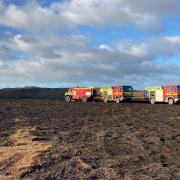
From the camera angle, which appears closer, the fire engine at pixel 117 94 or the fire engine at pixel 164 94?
the fire engine at pixel 164 94

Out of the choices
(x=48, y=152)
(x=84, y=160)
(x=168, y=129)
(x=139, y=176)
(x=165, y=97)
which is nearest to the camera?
(x=139, y=176)

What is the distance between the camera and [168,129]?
23625 millimetres

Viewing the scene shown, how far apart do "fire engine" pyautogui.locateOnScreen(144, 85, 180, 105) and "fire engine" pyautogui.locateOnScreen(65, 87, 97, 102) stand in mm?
8144

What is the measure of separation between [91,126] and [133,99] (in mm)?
35881

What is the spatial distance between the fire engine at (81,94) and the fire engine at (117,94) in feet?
5.47

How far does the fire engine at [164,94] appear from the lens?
51.7m

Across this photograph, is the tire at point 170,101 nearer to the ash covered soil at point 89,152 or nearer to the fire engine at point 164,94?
the fire engine at point 164,94

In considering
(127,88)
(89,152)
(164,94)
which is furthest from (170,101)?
(89,152)

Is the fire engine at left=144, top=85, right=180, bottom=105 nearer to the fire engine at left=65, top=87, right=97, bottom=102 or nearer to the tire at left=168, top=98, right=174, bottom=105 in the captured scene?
the tire at left=168, top=98, right=174, bottom=105

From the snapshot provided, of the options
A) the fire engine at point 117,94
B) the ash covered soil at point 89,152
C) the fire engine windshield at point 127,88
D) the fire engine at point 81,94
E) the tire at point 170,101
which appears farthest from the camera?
the fire engine at point 81,94

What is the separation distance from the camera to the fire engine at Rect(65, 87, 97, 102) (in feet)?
198

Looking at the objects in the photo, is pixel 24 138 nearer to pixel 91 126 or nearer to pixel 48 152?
pixel 48 152

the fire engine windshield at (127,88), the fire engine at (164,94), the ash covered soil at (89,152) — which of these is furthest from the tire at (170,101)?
the ash covered soil at (89,152)

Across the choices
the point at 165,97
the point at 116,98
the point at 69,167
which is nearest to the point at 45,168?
the point at 69,167
